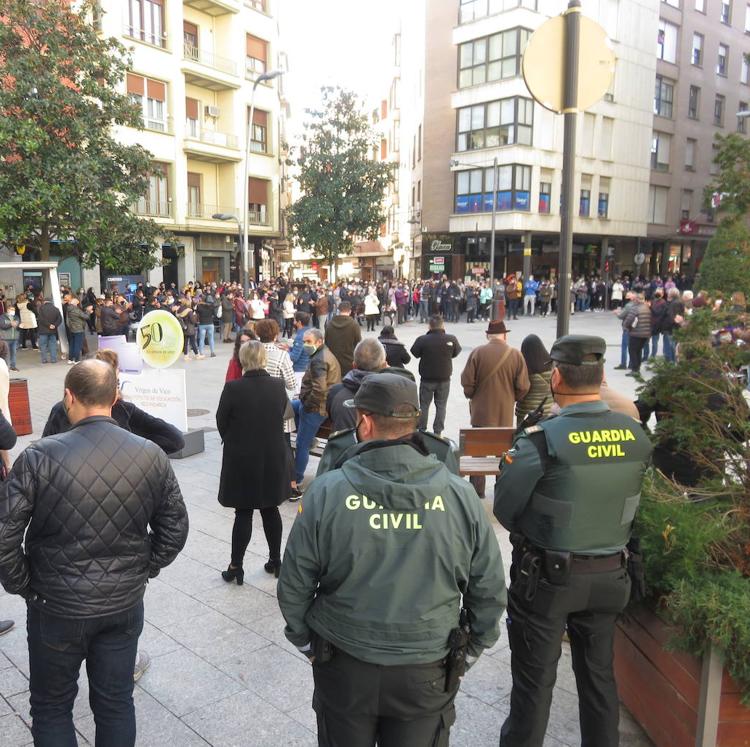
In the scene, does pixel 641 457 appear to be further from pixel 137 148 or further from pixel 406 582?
pixel 137 148

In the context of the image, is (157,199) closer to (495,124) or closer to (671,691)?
(495,124)

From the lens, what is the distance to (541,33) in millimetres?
3914

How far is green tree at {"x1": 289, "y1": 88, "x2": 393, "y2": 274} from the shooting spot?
32094 millimetres

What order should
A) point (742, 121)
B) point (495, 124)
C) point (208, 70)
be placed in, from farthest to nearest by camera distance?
point (742, 121)
point (495, 124)
point (208, 70)

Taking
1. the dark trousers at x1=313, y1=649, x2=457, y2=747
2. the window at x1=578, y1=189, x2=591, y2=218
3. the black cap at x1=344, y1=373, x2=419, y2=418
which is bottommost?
the dark trousers at x1=313, y1=649, x2=457, y2=747

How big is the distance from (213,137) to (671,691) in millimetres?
33765

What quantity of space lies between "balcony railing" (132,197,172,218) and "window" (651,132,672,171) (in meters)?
28.1

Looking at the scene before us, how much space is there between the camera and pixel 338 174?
32219 mm

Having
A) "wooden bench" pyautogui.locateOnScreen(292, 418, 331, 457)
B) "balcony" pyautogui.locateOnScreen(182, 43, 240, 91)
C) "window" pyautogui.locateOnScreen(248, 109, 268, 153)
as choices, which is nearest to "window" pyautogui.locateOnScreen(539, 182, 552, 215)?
"window" pyautogui.locateOnScreen(248, 109, 268, 153)

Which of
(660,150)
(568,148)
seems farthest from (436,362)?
(660,150)

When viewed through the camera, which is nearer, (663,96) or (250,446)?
(250,446)

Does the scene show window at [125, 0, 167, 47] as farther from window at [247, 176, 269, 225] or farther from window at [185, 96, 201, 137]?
window at [247, 176, 269, 225]

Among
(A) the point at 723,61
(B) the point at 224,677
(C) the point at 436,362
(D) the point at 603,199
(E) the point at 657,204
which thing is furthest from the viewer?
(A) the point at 723,61

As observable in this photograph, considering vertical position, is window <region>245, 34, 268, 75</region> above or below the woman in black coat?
above
